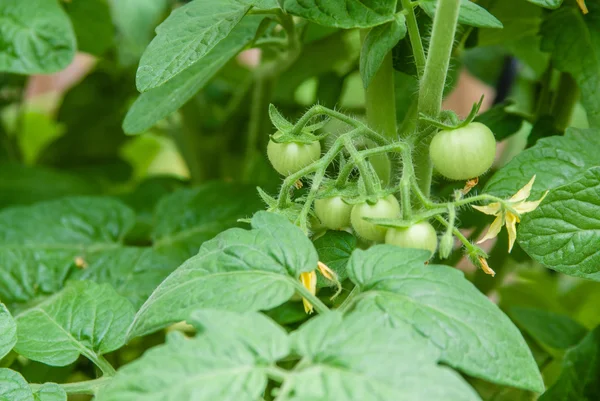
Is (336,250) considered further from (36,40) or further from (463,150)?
(36,40)

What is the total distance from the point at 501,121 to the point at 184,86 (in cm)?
33

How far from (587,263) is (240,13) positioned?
0.32 metres

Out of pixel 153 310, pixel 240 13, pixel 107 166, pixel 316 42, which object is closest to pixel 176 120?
pixel 107 166

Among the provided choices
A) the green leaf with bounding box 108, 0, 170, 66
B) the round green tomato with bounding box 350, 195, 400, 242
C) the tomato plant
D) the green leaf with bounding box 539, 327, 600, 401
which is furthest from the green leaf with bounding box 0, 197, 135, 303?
the green leaf with bounding box 539, 327, 600, 401

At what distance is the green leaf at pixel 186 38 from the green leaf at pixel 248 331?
20 centimetres

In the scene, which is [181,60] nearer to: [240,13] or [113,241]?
[240,13]

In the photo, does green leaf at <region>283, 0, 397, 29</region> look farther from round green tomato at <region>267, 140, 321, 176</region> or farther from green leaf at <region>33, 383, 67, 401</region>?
green leaf at <region>33, 383, 67, 401</region>

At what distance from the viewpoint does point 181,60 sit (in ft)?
1.67

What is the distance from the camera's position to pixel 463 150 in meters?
0.48

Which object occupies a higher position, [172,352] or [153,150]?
[172,352]

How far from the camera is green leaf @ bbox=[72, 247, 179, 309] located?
683 millimetres

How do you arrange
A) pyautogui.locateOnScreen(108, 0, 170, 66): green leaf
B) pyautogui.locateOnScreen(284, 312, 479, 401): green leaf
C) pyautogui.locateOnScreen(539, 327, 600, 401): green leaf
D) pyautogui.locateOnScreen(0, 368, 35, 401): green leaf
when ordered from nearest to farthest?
pyautogui.locateOnScreen(284, 312, 479, 401): green leaf
pyautogui.locateOnScreen(0, 368, 35, 401): green leaf
pyautogui.locateOnScreen(539, 327, 600, 401): green leaf
pyautogui.locateOnScreen(108, 0, 170, 66): green leaf

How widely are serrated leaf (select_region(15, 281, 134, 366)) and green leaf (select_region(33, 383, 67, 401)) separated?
0.14 feet

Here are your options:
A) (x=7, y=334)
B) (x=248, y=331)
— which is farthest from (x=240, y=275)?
(x=7, y=334)
